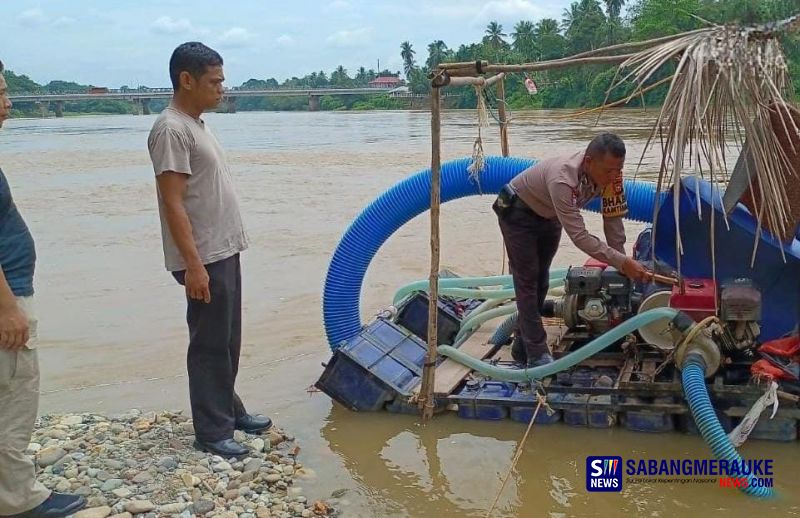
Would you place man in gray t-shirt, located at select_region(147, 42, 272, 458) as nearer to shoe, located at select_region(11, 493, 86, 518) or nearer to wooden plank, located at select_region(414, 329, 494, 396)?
shoe, located at select_region(11, 493, 86, 518)

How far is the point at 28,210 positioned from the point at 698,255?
42.9ft

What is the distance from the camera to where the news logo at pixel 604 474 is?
3.83 m

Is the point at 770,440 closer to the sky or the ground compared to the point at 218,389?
closer to the ground

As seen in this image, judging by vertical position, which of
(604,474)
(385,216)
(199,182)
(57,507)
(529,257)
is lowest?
(604,474)

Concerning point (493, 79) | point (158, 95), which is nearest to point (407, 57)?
point (158, 95)

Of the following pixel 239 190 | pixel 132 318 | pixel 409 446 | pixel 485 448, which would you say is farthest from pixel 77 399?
pixel 239 190

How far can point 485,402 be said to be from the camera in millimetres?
4496

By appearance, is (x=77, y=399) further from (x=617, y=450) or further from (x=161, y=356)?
(x=617, y=450)

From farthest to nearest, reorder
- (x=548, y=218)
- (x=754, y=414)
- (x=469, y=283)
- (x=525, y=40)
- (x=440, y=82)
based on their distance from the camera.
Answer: (x=525, y=40)
(x=469, y=283)
(x=548, y=218)
(x=440, y=82)
(x=754, y=414)

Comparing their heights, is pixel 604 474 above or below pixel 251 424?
below

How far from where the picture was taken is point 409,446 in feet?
14.4

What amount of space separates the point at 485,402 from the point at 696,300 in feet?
4.24

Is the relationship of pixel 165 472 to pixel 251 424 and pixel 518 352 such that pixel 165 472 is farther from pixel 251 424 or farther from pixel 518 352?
pixel 518 352

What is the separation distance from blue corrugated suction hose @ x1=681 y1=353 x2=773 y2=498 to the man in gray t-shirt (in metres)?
2.23
